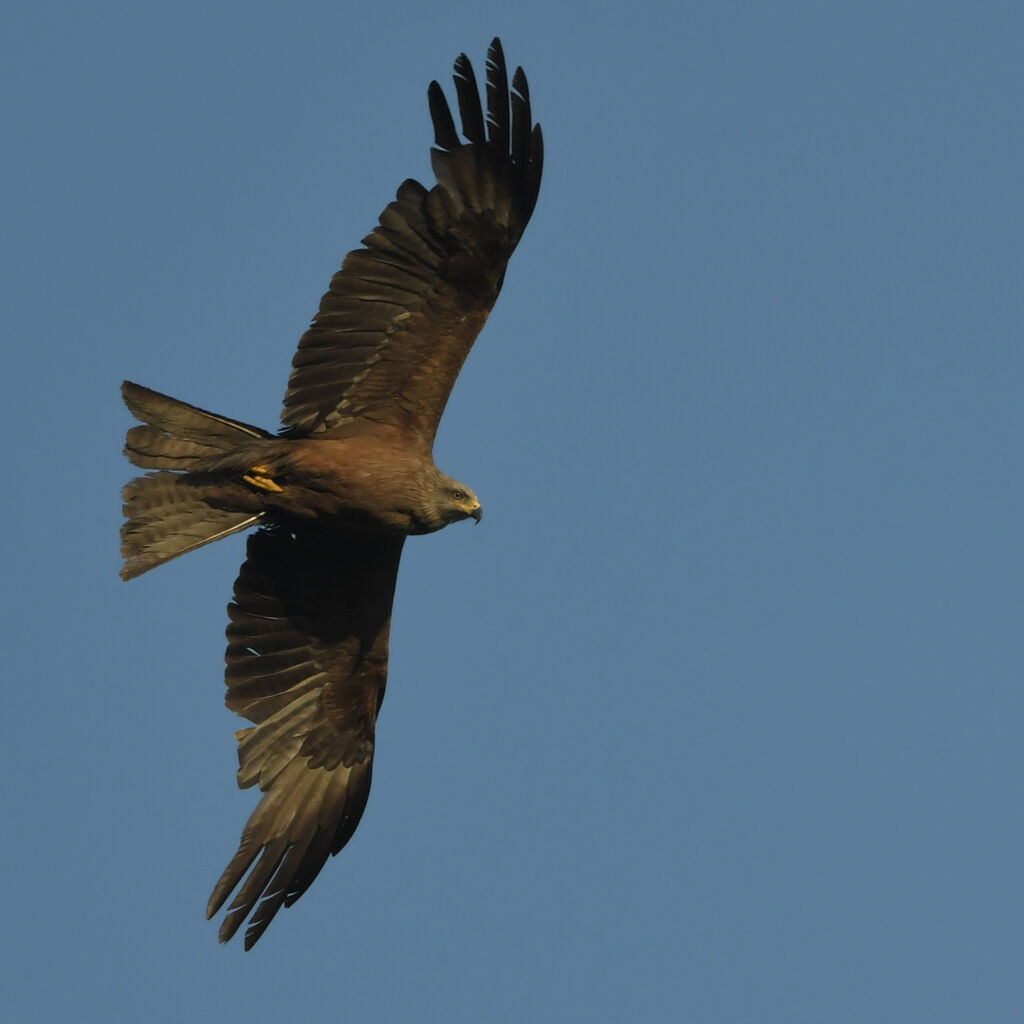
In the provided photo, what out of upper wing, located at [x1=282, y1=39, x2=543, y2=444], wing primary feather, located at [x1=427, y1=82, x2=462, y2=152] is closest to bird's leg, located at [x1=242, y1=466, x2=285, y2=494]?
upper wing, located at [x1=282, y1=39, x2=543, y2=444]

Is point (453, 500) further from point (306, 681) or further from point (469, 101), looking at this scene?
point (469, 101)

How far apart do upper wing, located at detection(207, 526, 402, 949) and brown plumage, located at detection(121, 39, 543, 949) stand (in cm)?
2

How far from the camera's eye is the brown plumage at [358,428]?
10.8 m

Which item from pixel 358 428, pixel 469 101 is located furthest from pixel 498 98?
pixel 358 428

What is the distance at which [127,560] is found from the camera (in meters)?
10.7

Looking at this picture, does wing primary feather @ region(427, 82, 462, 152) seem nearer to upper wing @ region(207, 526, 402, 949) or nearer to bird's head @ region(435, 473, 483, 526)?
bird's head @ region(435, 473, 483, 526)

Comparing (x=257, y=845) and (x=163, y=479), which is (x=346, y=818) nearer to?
(x=257, y=845)

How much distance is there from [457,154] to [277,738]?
13.2 ft

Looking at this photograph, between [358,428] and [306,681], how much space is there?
191cm

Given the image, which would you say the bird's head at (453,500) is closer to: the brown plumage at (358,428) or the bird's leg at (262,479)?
the brown plumage at (358,428)

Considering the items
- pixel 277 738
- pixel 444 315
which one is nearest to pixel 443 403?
pixel 444 315

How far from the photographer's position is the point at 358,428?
11219 mm

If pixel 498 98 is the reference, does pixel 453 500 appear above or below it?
below

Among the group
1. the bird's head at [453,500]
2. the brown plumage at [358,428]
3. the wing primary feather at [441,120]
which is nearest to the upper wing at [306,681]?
the brown plumage at [358,428]
